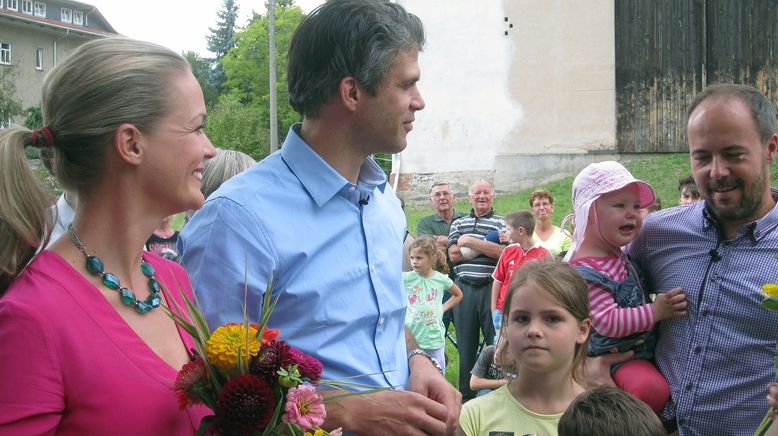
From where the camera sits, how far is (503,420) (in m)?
3.24

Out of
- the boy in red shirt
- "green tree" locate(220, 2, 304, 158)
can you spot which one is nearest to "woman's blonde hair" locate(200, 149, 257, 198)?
the boy in red shirt

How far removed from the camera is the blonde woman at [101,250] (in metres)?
1.91

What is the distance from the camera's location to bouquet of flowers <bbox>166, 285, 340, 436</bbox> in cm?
200

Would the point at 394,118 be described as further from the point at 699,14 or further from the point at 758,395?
the point at 699,14

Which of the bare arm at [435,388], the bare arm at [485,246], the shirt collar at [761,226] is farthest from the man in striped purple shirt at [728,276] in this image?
the bare arm at [485,246]

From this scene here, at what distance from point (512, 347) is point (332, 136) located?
3.86 ft

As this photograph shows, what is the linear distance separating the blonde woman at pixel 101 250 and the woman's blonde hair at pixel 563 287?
1609 mm

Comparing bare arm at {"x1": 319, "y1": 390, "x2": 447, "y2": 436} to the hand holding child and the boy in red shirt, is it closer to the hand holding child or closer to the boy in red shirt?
the hand holding child

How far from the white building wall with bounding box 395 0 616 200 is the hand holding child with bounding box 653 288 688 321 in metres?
20.4

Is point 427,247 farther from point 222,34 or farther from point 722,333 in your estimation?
point 222,34

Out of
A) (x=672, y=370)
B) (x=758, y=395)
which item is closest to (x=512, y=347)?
(x=672, y=370)

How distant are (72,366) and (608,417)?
5.58ft

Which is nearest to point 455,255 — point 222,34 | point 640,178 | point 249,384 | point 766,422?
point 766,422

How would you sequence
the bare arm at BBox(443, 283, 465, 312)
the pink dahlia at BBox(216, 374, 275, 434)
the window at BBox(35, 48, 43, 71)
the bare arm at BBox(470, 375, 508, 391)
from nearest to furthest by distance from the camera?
the pink dahlia at BBox(216, 374, 275, 434), the bare arm at BBox(470, 375, 508, 391), the bare arm at BBox(443, 283, 465, 312), the window at BBox(35, 48, 43, 71)
